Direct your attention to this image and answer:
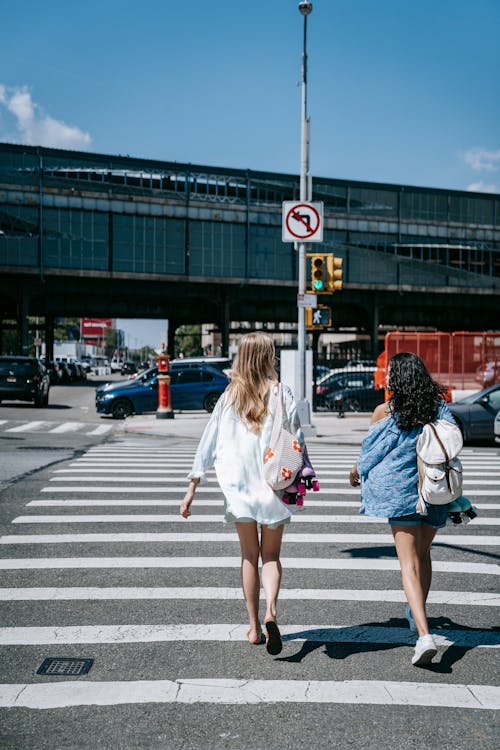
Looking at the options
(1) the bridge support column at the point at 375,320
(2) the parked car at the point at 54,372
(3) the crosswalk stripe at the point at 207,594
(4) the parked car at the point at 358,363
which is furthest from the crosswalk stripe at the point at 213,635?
(1) the bridge support column at the point at 375,320

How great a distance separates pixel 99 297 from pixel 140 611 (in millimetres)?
63996

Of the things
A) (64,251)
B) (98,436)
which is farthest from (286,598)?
(64,251)

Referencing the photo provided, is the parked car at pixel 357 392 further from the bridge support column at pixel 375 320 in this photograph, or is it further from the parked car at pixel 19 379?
the bridge support column at pixel 375 320

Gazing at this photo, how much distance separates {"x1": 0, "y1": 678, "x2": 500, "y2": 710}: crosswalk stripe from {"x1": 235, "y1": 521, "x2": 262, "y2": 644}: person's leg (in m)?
0.61

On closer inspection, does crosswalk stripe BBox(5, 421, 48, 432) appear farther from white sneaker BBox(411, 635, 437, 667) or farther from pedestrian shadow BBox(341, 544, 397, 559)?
white sneaker BBox(411, 635, 437, 667)

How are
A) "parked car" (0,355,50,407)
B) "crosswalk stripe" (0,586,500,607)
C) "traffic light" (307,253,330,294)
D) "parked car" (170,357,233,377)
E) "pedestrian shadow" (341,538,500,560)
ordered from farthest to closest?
1. "parked car" (0,355,50,407)
2. "parked car" (170,357,233,377)
3. "traffic light" (307,253,330,294)
4. "pedestrian shadow" (341,538,500,560)
5. "crosswalk stripe" (0,586,500,607)

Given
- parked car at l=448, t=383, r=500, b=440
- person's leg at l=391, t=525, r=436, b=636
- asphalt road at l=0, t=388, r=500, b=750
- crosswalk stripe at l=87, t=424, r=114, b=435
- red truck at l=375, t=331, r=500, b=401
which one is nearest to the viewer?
asphalt road at l=0, t=388, r=500, b=750

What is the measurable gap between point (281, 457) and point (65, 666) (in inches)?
67.8

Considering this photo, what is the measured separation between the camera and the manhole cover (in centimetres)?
455

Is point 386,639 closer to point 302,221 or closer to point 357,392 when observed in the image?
point 302,221

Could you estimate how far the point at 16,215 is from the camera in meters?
59.8

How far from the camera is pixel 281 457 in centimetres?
486

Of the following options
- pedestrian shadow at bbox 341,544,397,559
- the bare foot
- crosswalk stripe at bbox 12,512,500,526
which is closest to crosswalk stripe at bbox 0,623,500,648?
the bare foot

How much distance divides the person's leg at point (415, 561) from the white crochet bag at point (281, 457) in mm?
719
